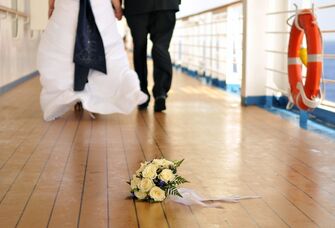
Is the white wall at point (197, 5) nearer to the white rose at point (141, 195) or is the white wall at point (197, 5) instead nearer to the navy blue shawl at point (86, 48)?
the navy blue shawl at point (86, 48)

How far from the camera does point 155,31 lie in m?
3.74

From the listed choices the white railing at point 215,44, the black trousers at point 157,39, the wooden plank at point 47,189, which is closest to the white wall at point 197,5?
the white railing at point 215,44

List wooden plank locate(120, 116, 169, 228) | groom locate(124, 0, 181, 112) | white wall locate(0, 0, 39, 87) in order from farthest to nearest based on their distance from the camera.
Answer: white wall locate(0, 0, 39, 87), groom locate(124, 0, 181, 112), wooden plank locate(120, 116, 169, 228)

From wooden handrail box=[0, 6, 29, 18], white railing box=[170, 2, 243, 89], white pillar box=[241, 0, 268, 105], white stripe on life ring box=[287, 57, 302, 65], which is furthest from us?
white railing box=[170, 2, 243, 89]

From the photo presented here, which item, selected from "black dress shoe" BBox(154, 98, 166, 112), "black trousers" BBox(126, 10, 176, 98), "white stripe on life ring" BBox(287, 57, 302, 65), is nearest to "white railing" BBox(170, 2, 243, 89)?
"black trousers" BBox(126, 10, 176, 98)

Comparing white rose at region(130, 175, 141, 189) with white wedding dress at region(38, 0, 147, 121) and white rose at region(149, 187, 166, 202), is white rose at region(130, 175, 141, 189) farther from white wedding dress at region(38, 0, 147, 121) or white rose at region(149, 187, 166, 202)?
white wedding dress at region(38, 0, 147, 121)

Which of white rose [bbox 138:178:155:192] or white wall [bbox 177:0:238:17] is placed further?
white wall [bbox 177:0:238:17]

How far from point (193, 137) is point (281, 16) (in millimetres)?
1660

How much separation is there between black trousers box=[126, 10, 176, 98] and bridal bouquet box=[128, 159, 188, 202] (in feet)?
6.55

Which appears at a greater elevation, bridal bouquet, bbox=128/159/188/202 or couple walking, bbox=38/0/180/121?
couple walking, bbox=38/0/180/121

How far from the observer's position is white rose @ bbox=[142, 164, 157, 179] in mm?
1695

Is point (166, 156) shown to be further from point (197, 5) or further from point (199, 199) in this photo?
point (197, 5)

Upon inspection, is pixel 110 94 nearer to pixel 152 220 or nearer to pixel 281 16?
pixel 281 16

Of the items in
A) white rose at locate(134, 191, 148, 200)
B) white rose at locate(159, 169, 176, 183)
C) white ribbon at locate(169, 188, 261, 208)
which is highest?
white rose at locate(159, 169, 176, 183)
